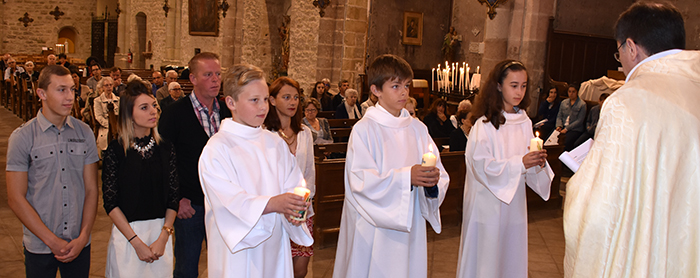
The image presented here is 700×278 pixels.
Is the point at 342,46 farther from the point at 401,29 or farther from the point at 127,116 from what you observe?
the point at 127,116

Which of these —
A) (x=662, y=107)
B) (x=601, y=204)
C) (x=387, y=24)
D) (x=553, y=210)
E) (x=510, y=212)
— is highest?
(x=387, y=24)

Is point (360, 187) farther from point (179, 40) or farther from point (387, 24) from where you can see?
point (179, 40)

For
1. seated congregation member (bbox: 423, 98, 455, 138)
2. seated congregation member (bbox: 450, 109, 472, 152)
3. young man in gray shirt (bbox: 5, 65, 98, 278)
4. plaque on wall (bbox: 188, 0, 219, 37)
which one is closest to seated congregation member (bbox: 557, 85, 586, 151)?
seated congregation member (bbox: 423, 98, 455, 138)

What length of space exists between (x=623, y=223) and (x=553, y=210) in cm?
523

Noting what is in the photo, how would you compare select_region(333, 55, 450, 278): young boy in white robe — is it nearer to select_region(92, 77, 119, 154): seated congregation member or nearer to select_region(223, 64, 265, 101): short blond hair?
select_region(223, 64, 265, 101): short blond hair

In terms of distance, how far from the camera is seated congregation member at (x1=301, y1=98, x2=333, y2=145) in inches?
227

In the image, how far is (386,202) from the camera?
2.85 metres

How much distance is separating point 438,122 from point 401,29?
8.39m

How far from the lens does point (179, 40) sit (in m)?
20.9

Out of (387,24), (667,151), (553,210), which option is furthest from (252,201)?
(387,24)

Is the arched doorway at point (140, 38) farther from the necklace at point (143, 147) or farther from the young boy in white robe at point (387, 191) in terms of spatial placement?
the young boy in white robe at point (387, 191)

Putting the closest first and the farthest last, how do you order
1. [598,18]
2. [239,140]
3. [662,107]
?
[662,107] → [239,140] → [598,18]

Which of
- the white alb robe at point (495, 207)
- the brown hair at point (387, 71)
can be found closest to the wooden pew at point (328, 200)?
the white alb robe at point (495, 207)

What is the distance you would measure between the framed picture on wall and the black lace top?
13.1 m
